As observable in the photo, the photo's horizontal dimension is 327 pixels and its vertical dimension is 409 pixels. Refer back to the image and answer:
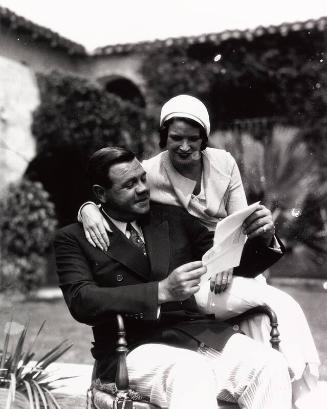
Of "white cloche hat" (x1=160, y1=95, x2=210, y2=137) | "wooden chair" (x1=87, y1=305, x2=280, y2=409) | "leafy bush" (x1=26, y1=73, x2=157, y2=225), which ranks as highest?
"leafy bush" (x1=26, y1=73, x2=157, y2=225)

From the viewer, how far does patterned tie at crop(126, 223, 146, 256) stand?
341 cm

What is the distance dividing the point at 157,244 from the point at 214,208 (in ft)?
1.59

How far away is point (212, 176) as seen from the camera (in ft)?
12.4

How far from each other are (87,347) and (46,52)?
6.38m

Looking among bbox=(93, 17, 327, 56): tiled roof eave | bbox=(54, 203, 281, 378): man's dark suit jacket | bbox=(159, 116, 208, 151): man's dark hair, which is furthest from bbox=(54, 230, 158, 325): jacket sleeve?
bbox=(93, 17, 327, 56): tiled roof eave

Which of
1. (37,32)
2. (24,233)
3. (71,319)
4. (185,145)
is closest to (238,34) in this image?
(37,32)

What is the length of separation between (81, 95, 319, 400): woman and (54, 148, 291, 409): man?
0.09 metres

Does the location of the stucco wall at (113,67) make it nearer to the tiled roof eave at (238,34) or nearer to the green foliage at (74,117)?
the tiled roof eave at (238,34)

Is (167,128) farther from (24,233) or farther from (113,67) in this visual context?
(113,67)

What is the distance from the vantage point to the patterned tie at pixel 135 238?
3.41 m

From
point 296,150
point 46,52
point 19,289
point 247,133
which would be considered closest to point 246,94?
point 247,133

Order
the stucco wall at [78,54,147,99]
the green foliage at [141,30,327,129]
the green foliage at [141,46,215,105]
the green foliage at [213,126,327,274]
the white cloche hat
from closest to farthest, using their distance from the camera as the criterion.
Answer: the white cloche hat → the green foliage at [213,126,327,274] → the green foliage at [141,30,327,129] → the green foliage at [141,46,215,105] → the stucco wall at [78,54,147,99]

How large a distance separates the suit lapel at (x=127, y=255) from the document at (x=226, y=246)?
0.37 meters

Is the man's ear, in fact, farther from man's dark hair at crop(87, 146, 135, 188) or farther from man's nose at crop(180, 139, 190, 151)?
man's nose at crop(180, 139, 190, 151)
